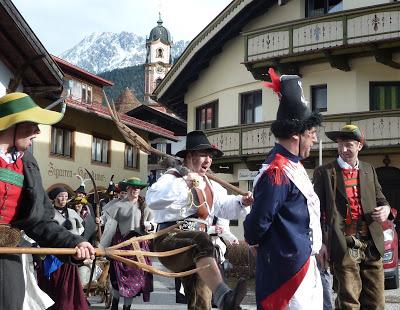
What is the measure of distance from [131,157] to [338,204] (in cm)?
2993

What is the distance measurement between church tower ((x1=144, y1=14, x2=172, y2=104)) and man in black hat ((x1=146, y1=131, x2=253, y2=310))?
10269 centimetres

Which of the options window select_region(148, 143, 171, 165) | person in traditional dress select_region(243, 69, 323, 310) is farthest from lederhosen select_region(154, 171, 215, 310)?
window select_region(148, 143, 171, 165)

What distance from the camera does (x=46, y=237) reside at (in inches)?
188

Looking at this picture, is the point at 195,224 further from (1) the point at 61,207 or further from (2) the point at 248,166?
(2) the point at 248,166

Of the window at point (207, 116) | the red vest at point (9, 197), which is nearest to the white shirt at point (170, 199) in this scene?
the red vest at point (9, 197)

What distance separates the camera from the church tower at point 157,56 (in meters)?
114

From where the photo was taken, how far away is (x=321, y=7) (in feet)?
81.6

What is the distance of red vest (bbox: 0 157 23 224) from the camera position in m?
4.53

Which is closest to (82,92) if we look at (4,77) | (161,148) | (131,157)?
(131,157)

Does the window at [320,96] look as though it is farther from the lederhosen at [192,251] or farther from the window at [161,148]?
the lederhosen at [192,251]

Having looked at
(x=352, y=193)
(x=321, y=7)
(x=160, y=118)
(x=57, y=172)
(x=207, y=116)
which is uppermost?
(x=321, y=7)

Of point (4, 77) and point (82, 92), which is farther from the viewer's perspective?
point (82, 92)

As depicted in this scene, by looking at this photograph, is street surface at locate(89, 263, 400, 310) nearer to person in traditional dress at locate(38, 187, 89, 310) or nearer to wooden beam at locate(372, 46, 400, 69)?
person in traditional dress at locate(38, 187, 89, 310)

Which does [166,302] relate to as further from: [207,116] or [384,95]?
[207,116]
